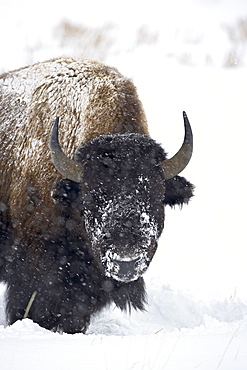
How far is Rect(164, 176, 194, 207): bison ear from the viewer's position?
14.5ft

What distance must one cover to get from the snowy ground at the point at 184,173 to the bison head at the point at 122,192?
60 centimetres

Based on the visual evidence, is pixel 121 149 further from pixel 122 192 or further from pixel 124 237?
pixel 124 237

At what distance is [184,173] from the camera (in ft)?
32.0

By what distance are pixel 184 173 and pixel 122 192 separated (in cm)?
607

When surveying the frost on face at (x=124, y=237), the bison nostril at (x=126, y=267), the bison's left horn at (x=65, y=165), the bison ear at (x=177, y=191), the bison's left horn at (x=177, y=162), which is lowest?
the bison nostril at (x=126, y=267)

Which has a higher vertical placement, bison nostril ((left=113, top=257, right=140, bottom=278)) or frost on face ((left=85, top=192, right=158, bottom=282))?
frost on face ((left=85, top=192, right=158, bottom=282))

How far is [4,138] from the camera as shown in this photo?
4.95 meters

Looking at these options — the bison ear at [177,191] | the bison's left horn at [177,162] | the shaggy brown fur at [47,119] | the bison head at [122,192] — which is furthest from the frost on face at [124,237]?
the shaggy brown fur at [47,119]

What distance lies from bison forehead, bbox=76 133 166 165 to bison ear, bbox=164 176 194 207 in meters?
0.33

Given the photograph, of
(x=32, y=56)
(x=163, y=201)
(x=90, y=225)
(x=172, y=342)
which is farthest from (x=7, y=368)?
(x=32, y=56)

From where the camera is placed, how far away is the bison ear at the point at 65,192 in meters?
4.16

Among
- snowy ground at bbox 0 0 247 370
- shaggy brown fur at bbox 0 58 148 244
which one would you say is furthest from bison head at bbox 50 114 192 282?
snowy ground at bbox 0 0 247 370

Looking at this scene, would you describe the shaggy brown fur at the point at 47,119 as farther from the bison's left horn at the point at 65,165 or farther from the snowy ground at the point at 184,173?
the snowy ground at the point at 184,173

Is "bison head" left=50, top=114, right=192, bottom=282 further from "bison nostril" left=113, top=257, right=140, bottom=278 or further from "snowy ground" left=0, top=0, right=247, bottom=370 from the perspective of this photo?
"snowy ground" left=0, top=0, right=247, bottom=370
